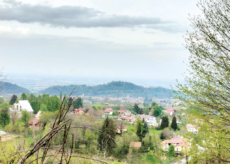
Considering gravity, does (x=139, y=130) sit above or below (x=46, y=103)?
below

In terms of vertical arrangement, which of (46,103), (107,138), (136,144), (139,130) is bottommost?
(136,144)

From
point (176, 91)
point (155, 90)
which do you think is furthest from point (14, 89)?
point (155, 90)

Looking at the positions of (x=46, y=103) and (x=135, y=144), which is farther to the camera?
(x=46, y=103)

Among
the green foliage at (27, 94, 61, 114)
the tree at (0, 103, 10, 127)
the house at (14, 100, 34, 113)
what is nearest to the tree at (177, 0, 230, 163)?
the tree at (0, 103, 10, 127)

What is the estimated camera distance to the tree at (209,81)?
16.1ft

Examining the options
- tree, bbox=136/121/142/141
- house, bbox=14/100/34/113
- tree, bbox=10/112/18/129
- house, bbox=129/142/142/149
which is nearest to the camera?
house, bbox=129/142/142/149

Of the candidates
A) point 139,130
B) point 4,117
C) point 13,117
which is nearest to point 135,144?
point 139,130

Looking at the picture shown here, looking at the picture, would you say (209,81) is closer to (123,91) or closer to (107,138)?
(107,138)

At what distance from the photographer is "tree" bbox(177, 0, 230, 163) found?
16.1ft

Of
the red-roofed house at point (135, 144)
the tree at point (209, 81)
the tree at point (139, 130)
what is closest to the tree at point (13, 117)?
the red-roofed house at point (135, 144)

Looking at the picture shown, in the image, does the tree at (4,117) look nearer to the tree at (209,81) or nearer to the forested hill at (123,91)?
the tree at (209,81)

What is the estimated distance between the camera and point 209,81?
5.16m

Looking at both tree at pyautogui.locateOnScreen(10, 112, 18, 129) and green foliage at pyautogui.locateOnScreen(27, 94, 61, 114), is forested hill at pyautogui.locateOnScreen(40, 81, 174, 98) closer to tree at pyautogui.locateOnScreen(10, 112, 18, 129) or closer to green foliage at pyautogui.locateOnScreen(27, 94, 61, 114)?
green foliage at pyautogui.locateOnScreen(27, 94, 61, 114)

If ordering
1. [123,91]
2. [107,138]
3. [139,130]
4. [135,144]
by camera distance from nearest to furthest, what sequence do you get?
[107,138]
[135,144]
[139,130]
[123,91]
